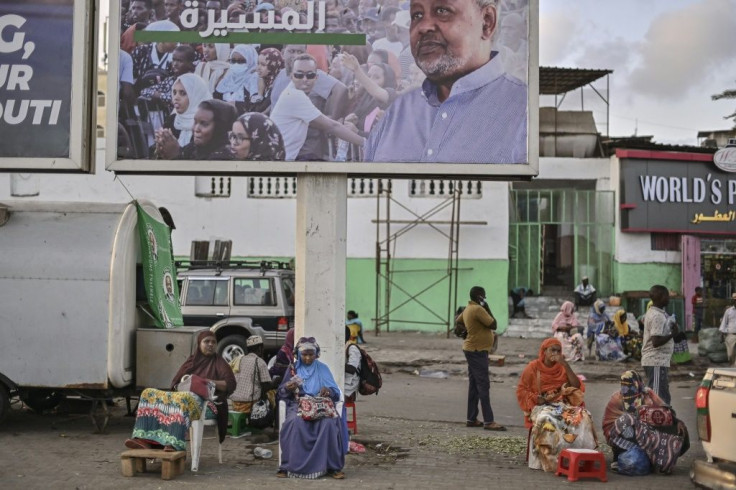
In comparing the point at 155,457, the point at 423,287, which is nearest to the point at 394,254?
the point at 423,287

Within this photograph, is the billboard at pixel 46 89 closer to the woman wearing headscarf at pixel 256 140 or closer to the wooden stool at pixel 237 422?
the woman wearing headscarf at pixel 256 140

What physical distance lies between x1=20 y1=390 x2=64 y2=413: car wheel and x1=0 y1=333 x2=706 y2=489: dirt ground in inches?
5.0

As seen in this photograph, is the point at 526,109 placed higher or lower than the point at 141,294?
higher

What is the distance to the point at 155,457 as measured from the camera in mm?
8922

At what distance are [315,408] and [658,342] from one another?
4031mm

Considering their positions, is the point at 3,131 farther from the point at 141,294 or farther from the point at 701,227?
the point at 701,227

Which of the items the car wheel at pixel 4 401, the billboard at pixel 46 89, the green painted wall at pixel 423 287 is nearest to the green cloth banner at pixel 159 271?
the car wheel at pixel 4 401

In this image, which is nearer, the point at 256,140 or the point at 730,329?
the point at 256,140

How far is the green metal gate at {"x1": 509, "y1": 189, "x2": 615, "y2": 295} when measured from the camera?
1188 inches

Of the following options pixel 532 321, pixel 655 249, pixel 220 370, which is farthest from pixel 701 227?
pixel 220 370

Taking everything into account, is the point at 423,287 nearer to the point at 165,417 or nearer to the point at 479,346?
the point at 479,346

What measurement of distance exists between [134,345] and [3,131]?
10.0 ft

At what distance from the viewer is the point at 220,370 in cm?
994

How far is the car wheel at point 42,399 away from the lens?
40.8 ft
